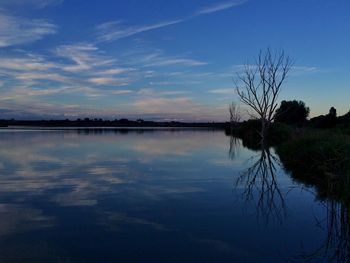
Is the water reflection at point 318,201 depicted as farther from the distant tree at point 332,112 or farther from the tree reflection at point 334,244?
the distant tree at point 332,112

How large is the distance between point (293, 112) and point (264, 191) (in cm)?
4736

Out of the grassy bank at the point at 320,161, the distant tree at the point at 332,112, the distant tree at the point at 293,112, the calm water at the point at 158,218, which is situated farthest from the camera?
the distant tree at the point at 293,112

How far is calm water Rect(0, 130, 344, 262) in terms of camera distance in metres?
5.16

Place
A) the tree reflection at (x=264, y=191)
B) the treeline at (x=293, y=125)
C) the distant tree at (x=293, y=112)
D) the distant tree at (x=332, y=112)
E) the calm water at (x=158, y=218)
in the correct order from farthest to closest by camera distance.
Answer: the distant tree at (x=293, y=112), the distant tree at (x=332, y=112), the treeline at (x=293, y=125), the tree reflection at (x=264, y=191), the calm water at (x=158, y=218)

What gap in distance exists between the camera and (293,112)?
5522cm

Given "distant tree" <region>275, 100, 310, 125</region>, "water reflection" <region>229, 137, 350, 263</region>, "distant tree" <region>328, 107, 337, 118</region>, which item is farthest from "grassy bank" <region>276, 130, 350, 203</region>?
"distant tree" <region>275, 100, 310, 125</region>

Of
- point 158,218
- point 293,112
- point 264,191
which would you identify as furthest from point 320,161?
point 293,112

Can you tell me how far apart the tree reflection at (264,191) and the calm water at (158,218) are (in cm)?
2

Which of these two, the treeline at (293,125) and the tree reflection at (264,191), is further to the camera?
the treeline at (293,125)

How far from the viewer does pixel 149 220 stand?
6699 millimetres

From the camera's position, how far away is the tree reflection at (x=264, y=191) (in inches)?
294

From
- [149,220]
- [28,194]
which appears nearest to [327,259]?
[149,220]

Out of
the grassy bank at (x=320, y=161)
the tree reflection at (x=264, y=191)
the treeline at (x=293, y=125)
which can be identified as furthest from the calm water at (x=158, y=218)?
the treeline at (x=293, y=125)

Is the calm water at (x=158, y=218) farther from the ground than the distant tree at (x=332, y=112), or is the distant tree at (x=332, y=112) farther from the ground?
the distant tree at (x=332, y=112)
